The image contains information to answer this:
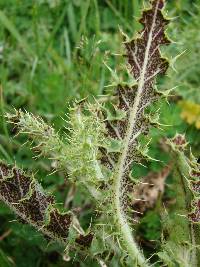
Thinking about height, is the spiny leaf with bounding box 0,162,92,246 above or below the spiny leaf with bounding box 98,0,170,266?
below

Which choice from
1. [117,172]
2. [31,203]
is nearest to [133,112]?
[117,172]

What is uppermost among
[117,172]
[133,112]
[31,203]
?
[133,112]

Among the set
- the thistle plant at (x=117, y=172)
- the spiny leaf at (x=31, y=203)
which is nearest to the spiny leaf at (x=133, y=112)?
the thistle plant at (x=117, y=172)

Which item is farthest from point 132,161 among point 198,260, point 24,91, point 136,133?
point 24,91

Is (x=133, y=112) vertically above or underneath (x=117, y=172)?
above

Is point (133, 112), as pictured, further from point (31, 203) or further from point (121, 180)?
point (31, 203)

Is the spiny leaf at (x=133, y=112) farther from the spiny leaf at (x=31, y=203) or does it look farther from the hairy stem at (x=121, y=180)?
the spiny leaf at (x=31, y=203)

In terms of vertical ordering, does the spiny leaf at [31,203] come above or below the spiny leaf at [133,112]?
below

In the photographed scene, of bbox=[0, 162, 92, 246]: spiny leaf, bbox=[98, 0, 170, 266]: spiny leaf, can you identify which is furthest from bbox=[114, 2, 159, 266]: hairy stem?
bbox=[0, 162, 92, 246]: spiny leaf

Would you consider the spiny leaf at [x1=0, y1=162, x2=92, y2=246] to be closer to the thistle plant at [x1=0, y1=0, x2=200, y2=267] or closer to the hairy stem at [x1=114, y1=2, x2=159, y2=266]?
the thistle plant at [x1=0, y1=0, x2=200, y2=267]

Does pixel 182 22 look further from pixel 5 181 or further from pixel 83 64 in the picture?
pixel 5 181
